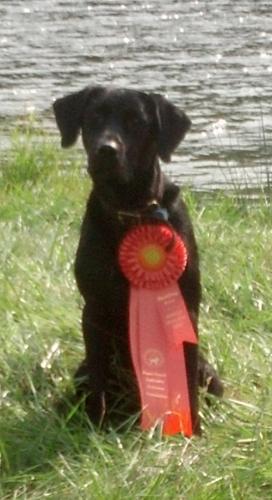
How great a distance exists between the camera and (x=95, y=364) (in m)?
5.62

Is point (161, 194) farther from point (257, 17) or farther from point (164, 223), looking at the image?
point (257, 17)

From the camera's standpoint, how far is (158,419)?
17.6 ft

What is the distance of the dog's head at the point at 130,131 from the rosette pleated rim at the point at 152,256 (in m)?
0.18

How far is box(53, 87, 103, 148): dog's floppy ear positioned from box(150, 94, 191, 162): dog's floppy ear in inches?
9.7

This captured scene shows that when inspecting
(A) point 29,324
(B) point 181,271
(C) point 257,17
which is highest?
(B) point 181,271

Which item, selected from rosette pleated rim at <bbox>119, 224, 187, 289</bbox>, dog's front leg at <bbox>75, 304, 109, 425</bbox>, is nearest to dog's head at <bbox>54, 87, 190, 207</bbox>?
rosette pleated rim at <bbox>119, 224, 187, 289</bbox>

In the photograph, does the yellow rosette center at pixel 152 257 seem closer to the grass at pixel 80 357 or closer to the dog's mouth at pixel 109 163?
the dog's mouth at pixel 109 163

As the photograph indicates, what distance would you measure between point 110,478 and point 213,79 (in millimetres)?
8072

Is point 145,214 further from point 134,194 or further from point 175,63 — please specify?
point 175,63

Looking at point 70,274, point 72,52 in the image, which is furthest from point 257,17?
point 70,274

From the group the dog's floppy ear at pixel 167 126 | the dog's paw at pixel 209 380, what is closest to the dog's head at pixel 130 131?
the dog's floppy ear at pixel 167 126

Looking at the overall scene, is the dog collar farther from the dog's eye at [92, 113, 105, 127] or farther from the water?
the water

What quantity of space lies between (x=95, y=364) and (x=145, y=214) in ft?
1.85

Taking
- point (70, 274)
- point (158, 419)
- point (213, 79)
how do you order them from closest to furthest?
point (158, 419)
point (70, 274)
point (213, 79)
